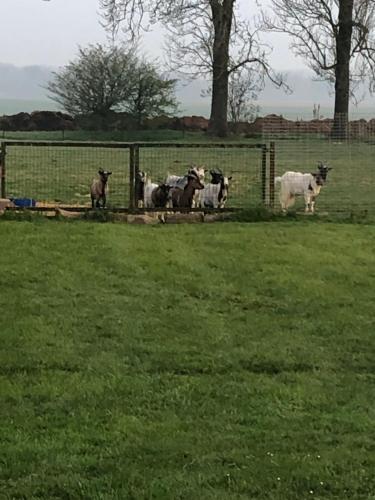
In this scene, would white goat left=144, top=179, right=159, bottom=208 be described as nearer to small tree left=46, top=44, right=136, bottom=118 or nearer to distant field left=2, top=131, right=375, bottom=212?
distant field left=2, top=131, right=375, bottom=212

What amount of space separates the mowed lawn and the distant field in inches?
157

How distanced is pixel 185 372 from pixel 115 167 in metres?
10.1

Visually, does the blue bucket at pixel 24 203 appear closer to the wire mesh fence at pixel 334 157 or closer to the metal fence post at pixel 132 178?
the metal fence post at pixel 132 178

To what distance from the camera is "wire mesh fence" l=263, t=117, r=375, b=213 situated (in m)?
14.0

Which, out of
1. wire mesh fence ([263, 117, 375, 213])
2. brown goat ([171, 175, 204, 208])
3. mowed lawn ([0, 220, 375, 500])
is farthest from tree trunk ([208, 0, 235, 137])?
mowed lawn ([0, 220, 375, 500])

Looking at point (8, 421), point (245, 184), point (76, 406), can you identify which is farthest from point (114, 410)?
point (245, 184)

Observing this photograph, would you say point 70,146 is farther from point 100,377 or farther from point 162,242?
point 100,377

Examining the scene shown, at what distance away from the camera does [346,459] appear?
13.3 feet

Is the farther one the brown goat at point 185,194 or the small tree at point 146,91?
the small tree at point 146,91

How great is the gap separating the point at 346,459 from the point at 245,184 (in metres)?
10.7

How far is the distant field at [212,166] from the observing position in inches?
554

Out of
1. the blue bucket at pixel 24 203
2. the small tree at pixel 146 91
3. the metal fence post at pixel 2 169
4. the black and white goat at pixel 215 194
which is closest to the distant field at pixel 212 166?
the black and white goat at pixel 215 194

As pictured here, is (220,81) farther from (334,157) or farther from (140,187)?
(140,187)

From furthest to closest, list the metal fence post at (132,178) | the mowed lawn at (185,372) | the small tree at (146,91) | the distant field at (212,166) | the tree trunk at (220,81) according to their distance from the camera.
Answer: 1. the small tree at (146,91)
2. the tree trunk at (220,81)
3. the distant field at (212,166)
4. the metal fence post at (132,178)
5. the mowed lawn at (185,372)
